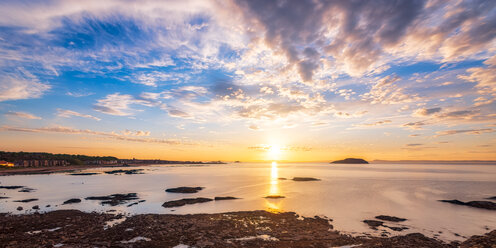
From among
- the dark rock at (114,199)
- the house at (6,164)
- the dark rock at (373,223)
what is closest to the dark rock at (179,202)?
the dark rock at (114,199)

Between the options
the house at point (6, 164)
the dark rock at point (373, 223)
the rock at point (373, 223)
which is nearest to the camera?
the rock at point (373, 223)

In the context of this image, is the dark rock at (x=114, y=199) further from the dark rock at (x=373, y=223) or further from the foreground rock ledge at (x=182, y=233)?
the dark rock at (x=373, y=223)

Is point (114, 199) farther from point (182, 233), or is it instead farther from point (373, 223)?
point (373, 223)

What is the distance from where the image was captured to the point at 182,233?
19.3 metres

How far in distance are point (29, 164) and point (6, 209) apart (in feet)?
482

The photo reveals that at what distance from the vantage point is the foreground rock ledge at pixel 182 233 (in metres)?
17.0

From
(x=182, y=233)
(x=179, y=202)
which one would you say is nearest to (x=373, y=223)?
(x=182, y=233)

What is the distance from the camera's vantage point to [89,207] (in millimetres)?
31453

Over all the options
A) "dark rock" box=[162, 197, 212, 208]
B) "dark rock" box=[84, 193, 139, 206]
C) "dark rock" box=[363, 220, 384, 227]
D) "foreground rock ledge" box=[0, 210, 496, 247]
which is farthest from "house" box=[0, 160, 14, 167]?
"dark rock" box=[363, 220, 384, 227]

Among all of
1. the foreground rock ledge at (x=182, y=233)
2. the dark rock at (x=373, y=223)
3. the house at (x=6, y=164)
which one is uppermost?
the foreground rock ledge at (x=182, y=233)

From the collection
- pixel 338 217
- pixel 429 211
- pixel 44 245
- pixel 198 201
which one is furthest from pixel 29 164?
pixel 429 211

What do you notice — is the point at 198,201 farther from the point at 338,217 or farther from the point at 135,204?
the point at 338,217

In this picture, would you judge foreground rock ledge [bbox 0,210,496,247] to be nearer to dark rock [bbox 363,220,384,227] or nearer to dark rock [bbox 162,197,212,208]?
dark rock [bbox 363,220,384,227]

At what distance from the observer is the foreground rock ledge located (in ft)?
55.8
